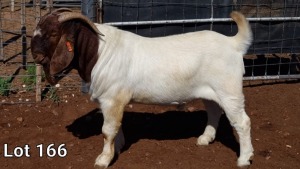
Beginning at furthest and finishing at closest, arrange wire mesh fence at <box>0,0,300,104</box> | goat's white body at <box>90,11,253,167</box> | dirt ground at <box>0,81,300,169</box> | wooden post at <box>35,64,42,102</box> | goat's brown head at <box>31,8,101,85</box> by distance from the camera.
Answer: wire mesh fence at <box>0,0,300,104</box>, wooden post at <box>35,64,42,102</box>, dirt ground at <box>0,81,300,169</box>, goat's white body at <box>90,11,253,167</box>, goat's brown head at <box>31,8,101,85</box>

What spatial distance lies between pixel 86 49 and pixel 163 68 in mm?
782

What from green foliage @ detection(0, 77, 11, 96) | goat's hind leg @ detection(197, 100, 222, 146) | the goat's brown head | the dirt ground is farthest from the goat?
green foliage @ detection(0, 77, 11, 96)

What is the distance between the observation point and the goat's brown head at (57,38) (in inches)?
187

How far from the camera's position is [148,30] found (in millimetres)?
7445

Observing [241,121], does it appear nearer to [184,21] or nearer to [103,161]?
[103,161]

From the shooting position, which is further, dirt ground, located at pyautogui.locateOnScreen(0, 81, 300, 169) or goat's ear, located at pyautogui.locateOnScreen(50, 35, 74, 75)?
dirt ground, located at pyautogui.locateOnScreen(0, 81, 300, 169)

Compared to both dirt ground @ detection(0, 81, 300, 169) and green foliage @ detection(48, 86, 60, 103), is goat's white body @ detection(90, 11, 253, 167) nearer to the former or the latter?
dirt ground @ detection(0, 81, 300, 169)

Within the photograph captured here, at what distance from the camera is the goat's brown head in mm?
4750

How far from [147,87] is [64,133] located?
5.09 feet

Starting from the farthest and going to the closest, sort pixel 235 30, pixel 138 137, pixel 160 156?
pixel 235 30, pixel 138 137, pixel 160 156

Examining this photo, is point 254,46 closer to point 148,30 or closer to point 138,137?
point 148,30

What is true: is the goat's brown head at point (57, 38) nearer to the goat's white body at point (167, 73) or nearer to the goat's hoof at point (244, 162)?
the goat's white body at point (167, 73)

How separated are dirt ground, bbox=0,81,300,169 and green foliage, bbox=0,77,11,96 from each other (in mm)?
372

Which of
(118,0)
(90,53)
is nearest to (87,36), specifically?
(90,53)
